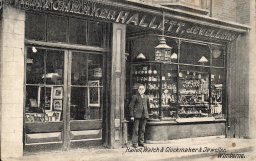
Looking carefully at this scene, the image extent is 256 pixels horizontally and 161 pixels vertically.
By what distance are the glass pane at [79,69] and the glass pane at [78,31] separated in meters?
0.37

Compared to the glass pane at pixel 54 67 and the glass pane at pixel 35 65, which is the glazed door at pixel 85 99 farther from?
the glass pane at pixel 35 65

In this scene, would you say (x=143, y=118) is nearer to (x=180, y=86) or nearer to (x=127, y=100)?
(x=127, y=100)

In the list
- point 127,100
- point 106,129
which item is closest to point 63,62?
point 106,129

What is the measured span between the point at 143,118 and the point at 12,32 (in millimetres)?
4580

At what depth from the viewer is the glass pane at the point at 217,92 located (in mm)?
15086

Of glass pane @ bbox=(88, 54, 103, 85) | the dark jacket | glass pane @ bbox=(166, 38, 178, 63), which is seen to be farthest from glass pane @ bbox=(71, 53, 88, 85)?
glass pane @ bbox=(166, 38, 178, 63)

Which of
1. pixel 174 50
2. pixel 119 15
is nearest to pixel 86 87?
pixel 119 15

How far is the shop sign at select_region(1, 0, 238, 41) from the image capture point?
1004cm

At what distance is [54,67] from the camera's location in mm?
10719

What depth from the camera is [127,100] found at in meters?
13.3

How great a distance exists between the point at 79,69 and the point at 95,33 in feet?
3.67

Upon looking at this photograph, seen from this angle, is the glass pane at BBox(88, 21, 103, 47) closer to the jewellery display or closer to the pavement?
the jewellery display

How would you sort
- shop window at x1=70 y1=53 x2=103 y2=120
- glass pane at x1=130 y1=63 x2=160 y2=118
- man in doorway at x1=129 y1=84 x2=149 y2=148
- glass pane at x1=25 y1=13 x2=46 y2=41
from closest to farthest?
glass pane at x1=25 y1=13 x2=46 y2=41 → shop window at x1=70 y1=53 x2=103 y2=120 → man in doorway at x1=129 y1=84 x2=149 y2=148 → glass pane at x1=130 y1=63 x2=160 y2=118

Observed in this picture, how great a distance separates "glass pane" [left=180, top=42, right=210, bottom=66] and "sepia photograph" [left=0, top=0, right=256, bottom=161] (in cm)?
4
